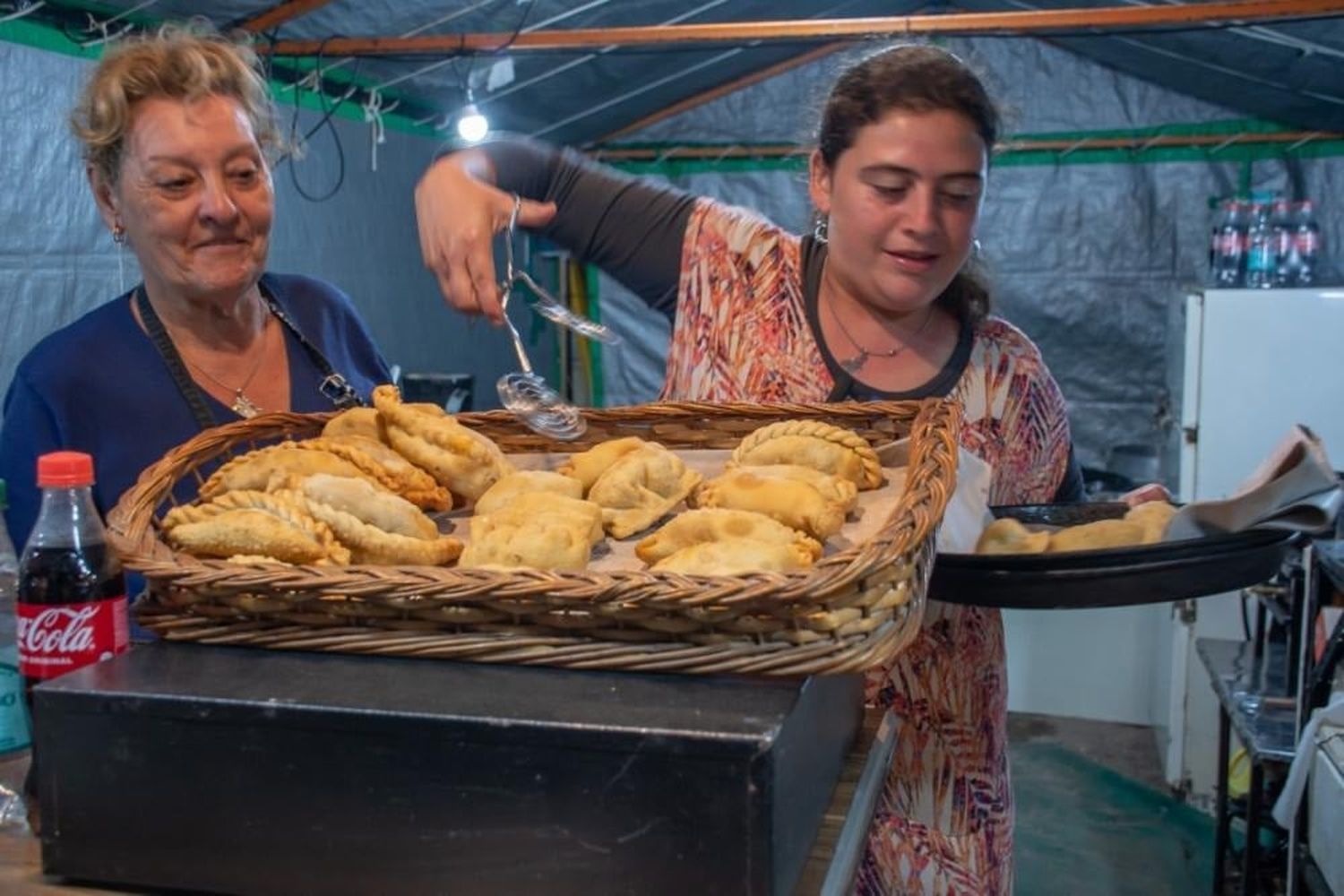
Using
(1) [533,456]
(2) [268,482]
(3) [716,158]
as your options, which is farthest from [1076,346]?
(2) [268,482]

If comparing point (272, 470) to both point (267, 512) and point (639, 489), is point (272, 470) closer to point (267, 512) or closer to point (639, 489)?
point (267, 512)

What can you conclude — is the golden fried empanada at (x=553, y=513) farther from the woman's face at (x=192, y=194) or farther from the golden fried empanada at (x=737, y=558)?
the woman's face at (x=192, y=194)

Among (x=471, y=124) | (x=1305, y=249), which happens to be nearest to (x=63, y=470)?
(x=471, y=124)

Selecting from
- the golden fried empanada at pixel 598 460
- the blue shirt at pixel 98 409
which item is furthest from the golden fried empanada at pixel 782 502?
the blue shirt at pixel 98 409

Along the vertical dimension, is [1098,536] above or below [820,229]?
below

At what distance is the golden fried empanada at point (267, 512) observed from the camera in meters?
0.82

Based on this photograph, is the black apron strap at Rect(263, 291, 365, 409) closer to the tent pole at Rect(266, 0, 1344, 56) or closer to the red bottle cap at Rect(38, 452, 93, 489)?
the red bottle cap at Rect(38, 452, 93, 489)

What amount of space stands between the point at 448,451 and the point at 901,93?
0.69 meters

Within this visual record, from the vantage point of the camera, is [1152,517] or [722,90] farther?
[722,90]

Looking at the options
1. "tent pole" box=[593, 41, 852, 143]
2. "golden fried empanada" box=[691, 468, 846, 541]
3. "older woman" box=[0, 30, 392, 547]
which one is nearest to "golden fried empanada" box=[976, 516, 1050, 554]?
"golden fried empanada" box=[691, 468, 846, 541]

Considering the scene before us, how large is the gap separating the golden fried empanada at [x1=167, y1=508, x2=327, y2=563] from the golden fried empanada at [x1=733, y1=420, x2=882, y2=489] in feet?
1.38

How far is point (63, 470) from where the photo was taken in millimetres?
798

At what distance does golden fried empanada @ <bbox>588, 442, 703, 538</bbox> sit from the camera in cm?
98

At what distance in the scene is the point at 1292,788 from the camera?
2.30 metres
